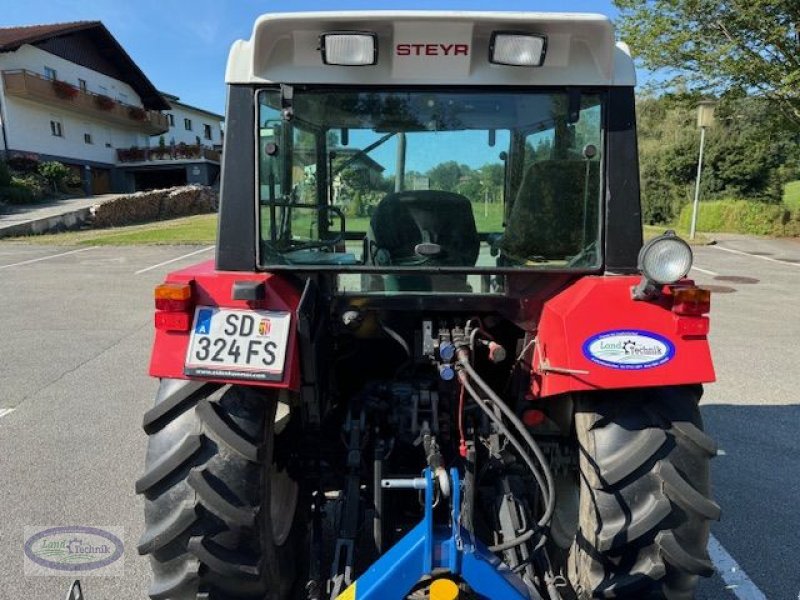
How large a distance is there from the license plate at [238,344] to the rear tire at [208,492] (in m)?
0.12

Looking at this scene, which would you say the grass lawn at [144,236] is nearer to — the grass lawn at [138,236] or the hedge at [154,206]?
the grass lawn at [138,236]

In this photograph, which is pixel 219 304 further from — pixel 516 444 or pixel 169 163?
pixel 169 163

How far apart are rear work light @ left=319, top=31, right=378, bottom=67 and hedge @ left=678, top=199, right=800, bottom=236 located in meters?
21.5

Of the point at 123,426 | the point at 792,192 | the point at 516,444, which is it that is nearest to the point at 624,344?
the point at 516,444

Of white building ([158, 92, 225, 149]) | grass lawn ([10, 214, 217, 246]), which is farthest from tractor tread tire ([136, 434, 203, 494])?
white building ([158, 92, 225, 149])

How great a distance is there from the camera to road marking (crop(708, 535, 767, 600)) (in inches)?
107

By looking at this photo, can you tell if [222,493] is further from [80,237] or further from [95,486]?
[80,237]

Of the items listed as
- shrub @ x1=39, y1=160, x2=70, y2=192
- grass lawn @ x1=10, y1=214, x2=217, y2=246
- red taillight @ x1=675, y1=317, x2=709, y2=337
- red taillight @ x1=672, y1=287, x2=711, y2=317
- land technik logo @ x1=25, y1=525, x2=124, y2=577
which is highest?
shrub @ x1=39, y1=160, x2=70, y2=192

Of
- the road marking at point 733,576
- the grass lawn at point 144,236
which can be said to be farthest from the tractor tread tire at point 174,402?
the grass lawn at point 144,236

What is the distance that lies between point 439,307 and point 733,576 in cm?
197

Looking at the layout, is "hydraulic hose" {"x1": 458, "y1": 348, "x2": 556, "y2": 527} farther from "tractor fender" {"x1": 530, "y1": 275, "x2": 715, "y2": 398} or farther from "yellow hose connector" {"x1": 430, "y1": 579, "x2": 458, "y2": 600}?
"yellow hose connector" {"x1": 430, "y1": 579, "x2": 458, "y2": 600}

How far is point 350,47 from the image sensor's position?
2.00 meters

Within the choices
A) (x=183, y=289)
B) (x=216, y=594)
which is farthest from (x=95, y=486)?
(x=183, y=289)

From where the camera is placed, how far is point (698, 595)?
2.71 meters
